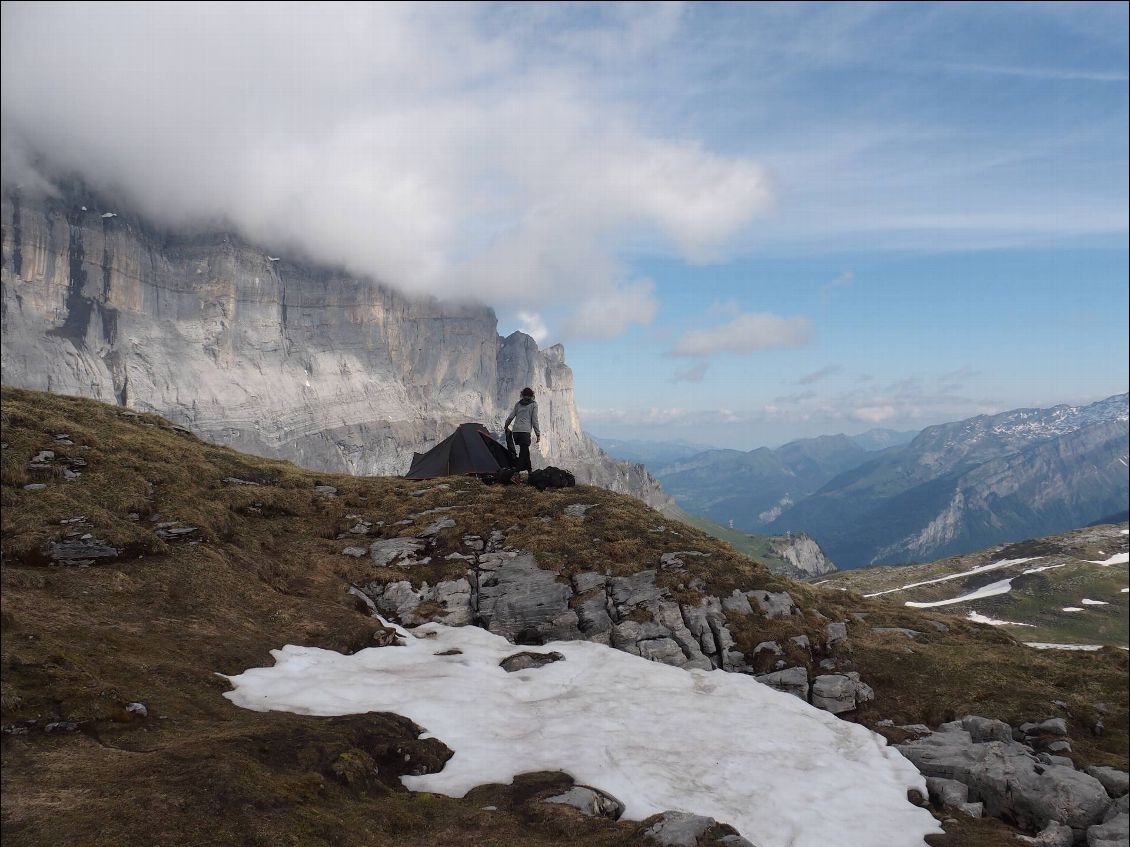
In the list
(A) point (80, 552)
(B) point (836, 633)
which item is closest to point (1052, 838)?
(B) point (836, 633)

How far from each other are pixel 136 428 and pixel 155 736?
24.4 metres

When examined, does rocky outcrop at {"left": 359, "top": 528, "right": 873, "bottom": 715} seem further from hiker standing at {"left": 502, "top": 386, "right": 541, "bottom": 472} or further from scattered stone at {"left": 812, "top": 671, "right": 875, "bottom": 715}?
hiker standing at {"left": 502, "top": 386, "right": 541, "bottom": 472}

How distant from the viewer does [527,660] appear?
21172 mm

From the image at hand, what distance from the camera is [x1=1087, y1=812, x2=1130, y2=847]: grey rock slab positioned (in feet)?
46.1

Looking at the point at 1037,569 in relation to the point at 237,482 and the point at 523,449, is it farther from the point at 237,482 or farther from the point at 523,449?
the point at 237,482

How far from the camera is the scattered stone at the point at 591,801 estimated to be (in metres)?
12.8

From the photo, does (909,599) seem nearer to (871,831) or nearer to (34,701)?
(871,831)

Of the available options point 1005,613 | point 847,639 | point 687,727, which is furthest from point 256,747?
point 1005,613

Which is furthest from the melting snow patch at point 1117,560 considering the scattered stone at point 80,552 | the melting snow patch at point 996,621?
the scattered stone at point 80,552

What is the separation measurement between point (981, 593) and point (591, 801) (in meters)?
186

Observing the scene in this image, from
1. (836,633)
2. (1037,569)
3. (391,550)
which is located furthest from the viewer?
(1037,569)

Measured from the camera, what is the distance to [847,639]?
82.1 feet

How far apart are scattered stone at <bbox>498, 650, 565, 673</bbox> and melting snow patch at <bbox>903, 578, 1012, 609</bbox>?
517 ft

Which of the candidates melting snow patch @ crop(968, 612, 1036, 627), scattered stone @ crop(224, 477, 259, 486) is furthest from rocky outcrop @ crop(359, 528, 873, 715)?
melting snow patch @ crop(968, 612, 1036, 627)
